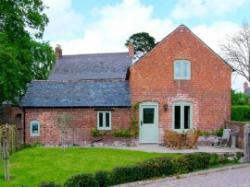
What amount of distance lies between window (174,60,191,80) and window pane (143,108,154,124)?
2.68 meters

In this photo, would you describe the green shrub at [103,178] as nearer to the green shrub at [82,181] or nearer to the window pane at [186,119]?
A: the green shrub at [82,181]

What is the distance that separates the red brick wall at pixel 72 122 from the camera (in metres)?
28.6

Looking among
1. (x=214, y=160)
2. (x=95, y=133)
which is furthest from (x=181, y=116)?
(x=214, y=160)

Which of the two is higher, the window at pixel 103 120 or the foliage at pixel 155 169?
the window at pixel 103 120

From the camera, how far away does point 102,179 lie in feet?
48.8

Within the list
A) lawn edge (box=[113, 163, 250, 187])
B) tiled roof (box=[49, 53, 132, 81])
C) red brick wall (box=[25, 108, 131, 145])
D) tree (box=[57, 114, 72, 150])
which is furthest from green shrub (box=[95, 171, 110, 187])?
tiled roof (box=[49, 53, 132, 81])

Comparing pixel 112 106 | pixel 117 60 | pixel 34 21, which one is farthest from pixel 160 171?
pixel 117 60

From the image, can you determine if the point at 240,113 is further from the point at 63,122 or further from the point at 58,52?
the point at 58,52

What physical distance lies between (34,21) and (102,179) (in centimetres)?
2405

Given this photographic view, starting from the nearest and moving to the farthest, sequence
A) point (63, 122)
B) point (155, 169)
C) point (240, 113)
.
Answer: point (155, 169) < point (63, 122) < point (240, 113)

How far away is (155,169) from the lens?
16797 mm

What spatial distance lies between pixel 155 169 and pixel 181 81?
42.7ft

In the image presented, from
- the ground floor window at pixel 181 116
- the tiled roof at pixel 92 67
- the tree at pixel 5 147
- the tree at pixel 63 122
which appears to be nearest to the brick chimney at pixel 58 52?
the tiled roof at pixel 92 67

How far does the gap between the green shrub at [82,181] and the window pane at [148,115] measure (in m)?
14.4
